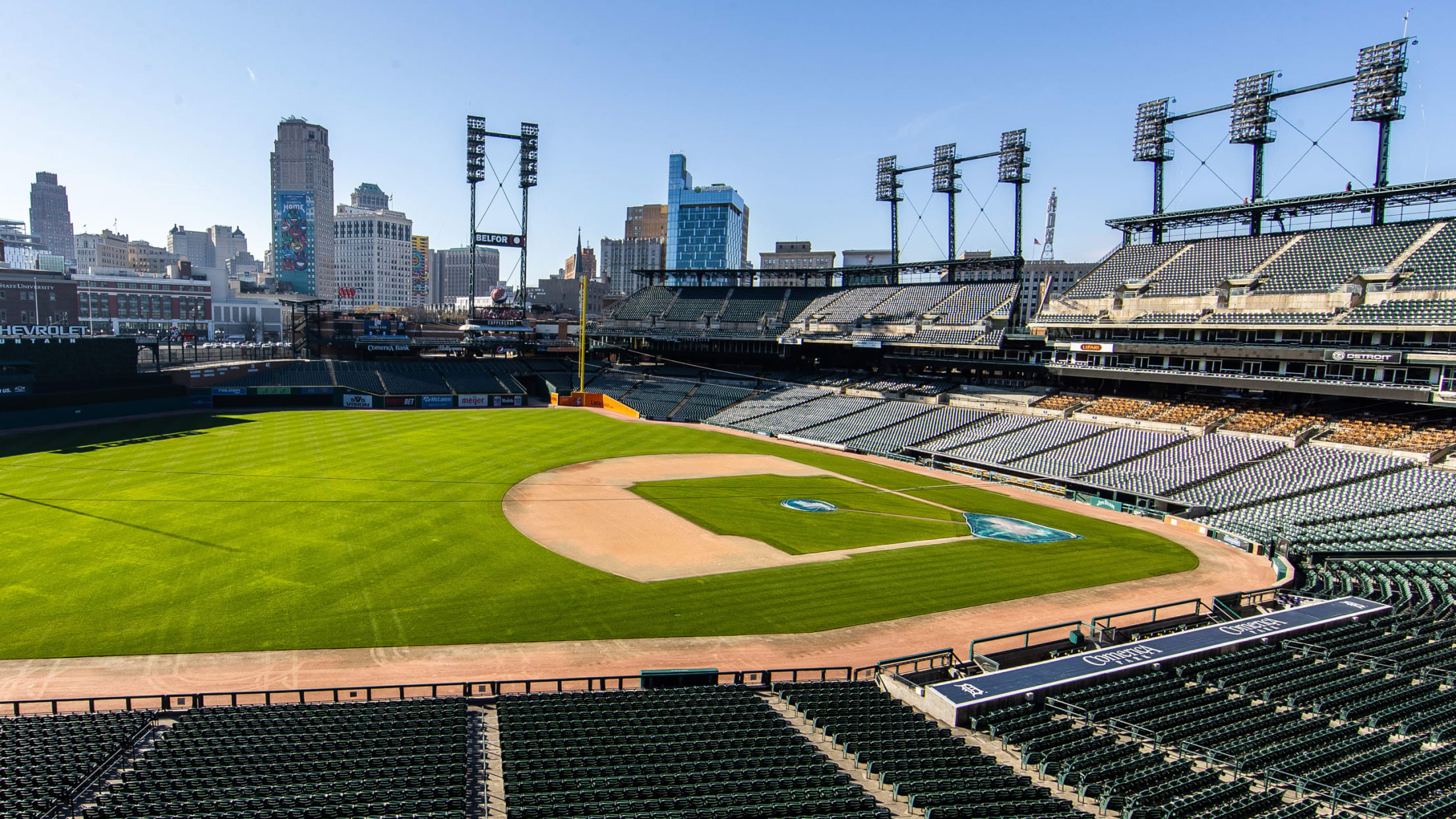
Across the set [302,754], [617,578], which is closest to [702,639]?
[617,578]

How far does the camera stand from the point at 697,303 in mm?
92188

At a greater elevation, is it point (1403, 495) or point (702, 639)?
point (1403, 495)

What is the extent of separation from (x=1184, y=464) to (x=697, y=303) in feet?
197

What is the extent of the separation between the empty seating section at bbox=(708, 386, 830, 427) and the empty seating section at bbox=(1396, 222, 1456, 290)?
43750 mm

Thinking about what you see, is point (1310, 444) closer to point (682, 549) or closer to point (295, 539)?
point (682, 549)

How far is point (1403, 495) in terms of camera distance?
114 ft

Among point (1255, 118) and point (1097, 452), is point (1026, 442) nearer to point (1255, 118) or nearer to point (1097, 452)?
point (1097, 452)

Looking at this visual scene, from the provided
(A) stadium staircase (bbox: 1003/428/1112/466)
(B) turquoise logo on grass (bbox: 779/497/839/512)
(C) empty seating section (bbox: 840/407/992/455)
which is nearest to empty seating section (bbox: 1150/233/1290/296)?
(A) stadium staircase (bbox: 1003/428/1112/466)

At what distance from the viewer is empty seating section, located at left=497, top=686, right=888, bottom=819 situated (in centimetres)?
1241

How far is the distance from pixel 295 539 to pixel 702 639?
19.2m

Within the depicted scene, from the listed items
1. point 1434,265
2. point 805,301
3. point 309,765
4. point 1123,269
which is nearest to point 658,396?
point 805,301

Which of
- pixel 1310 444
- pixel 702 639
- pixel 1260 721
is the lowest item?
pixel 702 639

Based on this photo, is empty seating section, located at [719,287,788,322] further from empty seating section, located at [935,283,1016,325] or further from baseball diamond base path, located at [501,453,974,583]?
baseball diamond base path, located at [501,453,974,583]

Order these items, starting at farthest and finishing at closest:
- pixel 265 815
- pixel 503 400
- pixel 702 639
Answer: pixel 503 400, pixel 702 639, pixel 265 815
